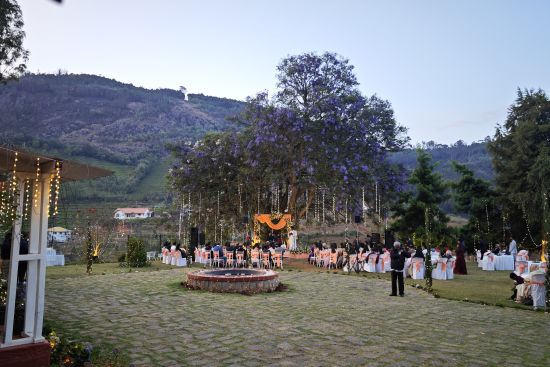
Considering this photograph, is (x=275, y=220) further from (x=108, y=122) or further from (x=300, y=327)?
(x=108, y=122)

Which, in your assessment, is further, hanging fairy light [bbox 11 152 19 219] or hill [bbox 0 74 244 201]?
hill [bbox 0 74 244 201]

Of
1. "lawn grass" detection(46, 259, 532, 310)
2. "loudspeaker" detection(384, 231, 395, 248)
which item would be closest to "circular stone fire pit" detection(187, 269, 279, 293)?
"lawn grass" detection(46, 259, 532, 310)

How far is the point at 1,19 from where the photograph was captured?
15281 millimetres

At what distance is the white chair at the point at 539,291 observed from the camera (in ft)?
34.4

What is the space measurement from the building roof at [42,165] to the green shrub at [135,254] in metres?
14.0

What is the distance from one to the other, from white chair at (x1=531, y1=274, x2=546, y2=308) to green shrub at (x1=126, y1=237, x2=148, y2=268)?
613 inches

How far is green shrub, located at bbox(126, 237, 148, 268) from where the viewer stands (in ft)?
64.0

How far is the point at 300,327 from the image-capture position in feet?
26.1

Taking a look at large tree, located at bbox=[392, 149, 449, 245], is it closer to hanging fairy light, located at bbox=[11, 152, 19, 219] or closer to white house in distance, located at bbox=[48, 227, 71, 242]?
white house in distance, located at bbox=[48, 227, 71, 242]

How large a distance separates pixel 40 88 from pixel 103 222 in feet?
320

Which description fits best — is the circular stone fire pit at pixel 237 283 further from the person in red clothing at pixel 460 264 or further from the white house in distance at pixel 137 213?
the white house in distance at pixel 137 213

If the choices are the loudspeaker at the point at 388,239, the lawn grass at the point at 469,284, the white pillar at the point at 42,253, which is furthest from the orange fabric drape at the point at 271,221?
the white pillar at the point at 42,253

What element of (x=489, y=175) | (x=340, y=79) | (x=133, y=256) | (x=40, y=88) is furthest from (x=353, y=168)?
(x=40, y=88)

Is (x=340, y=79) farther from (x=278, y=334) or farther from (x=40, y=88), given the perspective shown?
(x=40, y=88)
